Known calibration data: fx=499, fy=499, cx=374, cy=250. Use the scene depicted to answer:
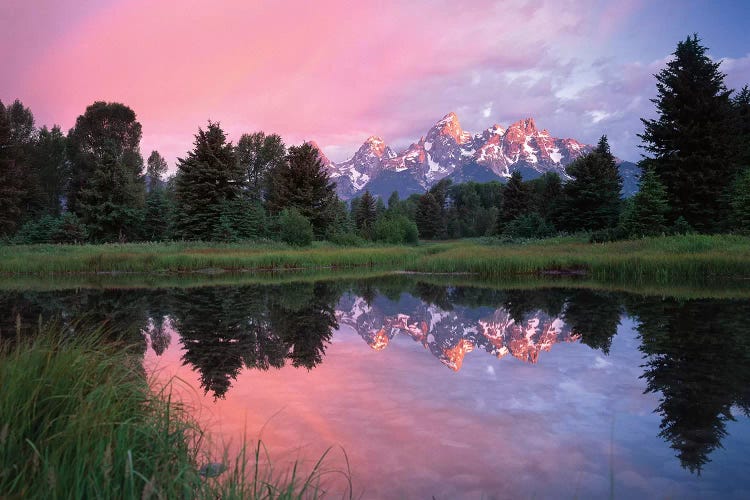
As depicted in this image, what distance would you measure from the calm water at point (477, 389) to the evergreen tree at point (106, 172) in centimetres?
3000

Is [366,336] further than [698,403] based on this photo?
Yes

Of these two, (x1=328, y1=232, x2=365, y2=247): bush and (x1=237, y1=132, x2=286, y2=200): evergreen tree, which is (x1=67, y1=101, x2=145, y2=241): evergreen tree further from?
(x1=328, y1=232, x2=365, y2=247): bush

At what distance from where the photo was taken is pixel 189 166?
1597 inches

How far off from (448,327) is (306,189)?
1428 inches

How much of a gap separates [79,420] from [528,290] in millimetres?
16540

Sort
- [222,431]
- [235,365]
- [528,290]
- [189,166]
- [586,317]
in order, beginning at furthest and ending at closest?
[189,166]
[528,290]
[586,317]
[235,365]
[222,431]

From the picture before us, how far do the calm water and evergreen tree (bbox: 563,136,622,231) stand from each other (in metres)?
26.6

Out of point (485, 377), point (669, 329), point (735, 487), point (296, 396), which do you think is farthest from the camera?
point (669, 329)

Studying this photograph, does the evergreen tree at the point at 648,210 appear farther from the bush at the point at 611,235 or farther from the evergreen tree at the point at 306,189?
the evergreen tree at the point at 306,189

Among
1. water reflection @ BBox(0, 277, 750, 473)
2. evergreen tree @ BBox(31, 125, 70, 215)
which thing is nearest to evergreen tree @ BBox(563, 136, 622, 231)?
water reflection @ BBox(0, 277, 750, 473)


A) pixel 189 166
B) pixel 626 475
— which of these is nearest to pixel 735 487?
pixel 626 475

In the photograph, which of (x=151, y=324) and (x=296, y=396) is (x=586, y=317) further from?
(x=151, y=324)

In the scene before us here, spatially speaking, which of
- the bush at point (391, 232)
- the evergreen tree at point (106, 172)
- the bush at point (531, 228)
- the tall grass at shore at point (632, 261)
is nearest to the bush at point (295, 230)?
the tall grass at shore at point (632, 261)

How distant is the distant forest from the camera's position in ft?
97.5
